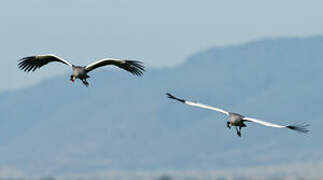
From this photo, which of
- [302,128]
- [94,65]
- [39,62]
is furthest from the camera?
[39,62]

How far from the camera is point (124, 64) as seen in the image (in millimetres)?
33594

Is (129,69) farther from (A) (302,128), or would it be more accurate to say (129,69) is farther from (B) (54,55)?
(A) (302,128)

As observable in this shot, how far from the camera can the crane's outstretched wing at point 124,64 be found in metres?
32.2

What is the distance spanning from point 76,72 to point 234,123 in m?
4.46

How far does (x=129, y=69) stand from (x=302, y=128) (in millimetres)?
6373

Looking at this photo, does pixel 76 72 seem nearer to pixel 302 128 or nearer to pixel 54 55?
pixel 54 55

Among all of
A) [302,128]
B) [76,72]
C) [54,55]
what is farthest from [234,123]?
[54,55]

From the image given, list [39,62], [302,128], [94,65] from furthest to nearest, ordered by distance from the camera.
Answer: [39,62] → [94,65] → [302,128]

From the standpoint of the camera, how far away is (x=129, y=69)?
33.6m

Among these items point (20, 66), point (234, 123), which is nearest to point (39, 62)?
point (20, 66)

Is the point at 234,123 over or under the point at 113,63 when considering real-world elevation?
under

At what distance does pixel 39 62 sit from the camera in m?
35.7

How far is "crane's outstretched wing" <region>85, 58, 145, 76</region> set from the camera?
1269 inches

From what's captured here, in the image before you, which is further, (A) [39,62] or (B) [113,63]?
(A) [39,62]
